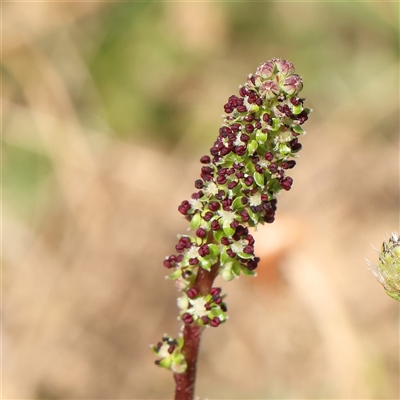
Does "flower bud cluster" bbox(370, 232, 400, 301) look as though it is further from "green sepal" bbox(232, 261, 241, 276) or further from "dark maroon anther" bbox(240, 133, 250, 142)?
"dark maroon anther" bbox(240, 133, 250, 142)

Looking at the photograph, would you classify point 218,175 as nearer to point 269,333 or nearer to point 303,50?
point 269,333

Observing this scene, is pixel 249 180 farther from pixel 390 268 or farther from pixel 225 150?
pixel 390 268

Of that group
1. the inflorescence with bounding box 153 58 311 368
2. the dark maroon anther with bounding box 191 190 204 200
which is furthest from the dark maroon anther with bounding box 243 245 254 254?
the dark maroon anther with bounding box 191 190 204 200

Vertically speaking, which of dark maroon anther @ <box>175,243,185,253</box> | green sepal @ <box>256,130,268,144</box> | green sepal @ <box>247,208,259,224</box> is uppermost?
green sepal @ <box>256,130,268,144</box>

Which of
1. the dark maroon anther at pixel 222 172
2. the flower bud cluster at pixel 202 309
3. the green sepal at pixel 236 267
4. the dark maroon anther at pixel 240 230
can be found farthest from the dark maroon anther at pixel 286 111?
the flower bud cluster at pixel 202 309

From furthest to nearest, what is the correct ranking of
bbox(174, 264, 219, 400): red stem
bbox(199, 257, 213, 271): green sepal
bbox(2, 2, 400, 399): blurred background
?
bbox(2, 2, 400, 399): blurred background
bbox(174, 264, 219, 400): red stem
bbox(199, 257, 213, 271): green sepal
